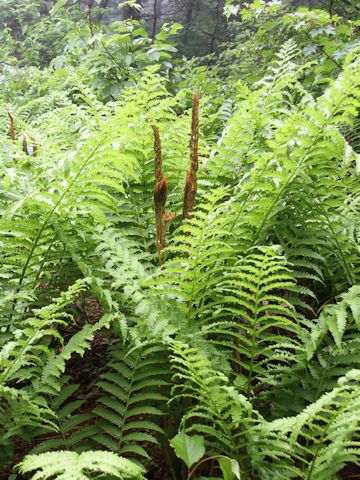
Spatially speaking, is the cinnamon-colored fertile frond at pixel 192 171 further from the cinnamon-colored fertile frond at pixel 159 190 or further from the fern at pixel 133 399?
the fern at pixel 133 399

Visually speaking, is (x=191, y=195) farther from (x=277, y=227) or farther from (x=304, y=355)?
(x=304, y=355)

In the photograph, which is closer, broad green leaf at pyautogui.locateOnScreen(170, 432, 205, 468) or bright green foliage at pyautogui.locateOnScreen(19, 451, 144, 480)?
bright green foliage at pyautogui.locateOnScreen(19, 451, 144, 480)

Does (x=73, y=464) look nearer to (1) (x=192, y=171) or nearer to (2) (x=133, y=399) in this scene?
(2) (x=133, y=399)

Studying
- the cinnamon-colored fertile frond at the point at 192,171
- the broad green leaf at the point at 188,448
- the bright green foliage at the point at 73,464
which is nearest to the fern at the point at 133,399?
the broad green leaf at the point at 188,448

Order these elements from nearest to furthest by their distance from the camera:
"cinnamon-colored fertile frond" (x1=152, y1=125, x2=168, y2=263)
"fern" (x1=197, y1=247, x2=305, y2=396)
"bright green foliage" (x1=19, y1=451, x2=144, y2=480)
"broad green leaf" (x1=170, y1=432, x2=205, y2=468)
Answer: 1. "bright green foliage" (x1=19, y1=451, x2=144, y2=480)
2. "broad green leaf" (x1=170, y1=432, x2=205, y2=468)
3. "fern" (x1=197, y1=247, x2=305, y2=396)
4. "cinnamon-colored fertile frond" (x1=152, y1=125, x2=168, y2=263)

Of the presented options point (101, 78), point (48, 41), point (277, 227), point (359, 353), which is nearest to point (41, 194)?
point (277, 227)

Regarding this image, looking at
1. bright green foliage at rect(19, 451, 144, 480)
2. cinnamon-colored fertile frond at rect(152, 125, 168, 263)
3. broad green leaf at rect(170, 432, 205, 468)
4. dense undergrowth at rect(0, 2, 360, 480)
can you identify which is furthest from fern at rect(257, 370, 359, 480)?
cinnamon-colored fertile frond at rect(152, 125, 168, 263)

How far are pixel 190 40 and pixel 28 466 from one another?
8.98 m

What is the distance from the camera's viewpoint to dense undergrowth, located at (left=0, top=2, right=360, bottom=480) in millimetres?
1091

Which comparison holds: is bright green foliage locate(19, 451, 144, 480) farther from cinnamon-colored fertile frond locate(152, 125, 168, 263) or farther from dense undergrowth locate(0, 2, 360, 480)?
cinnamon-colored fertile frond locate(152, 125, 168, 263)

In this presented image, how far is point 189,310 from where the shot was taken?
1.30 metres

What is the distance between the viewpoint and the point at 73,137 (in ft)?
8.15

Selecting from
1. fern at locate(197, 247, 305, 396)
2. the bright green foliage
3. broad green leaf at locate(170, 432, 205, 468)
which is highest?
fern at locate(197, 247, 305, 396)

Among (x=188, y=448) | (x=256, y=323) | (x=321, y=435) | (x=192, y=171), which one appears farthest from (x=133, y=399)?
(x=192, y=171)
